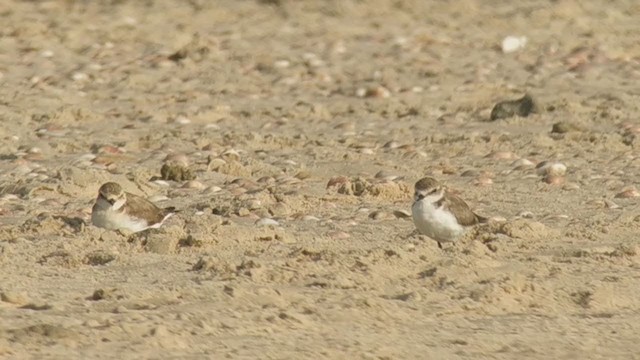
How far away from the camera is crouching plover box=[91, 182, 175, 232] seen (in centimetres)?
947

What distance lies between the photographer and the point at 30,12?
19094 millimetres

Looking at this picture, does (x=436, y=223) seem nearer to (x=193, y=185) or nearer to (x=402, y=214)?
(x=402, y=214)

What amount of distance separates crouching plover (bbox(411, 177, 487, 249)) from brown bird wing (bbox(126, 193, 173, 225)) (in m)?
1.54

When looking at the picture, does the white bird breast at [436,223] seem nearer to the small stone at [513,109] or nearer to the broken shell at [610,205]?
the broken shell at [610,205]

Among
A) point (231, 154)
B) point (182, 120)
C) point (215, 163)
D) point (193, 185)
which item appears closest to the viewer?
point (193, 185)

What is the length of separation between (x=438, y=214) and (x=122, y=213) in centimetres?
179

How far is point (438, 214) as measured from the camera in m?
8.96

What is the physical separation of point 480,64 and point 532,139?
3544 mm

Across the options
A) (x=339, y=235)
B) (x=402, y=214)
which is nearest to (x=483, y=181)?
(x=402, y=214)

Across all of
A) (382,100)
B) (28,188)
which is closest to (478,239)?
(28,188)

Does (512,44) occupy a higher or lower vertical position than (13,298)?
lower

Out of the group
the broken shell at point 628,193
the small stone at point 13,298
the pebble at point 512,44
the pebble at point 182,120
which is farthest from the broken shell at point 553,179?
the pebble at point 512,44

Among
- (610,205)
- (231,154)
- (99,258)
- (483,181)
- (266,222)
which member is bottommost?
(231,154)

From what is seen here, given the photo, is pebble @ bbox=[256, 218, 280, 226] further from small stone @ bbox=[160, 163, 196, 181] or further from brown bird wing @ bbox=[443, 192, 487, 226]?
small stone @ bbox=[160, 163, 196, 181]
